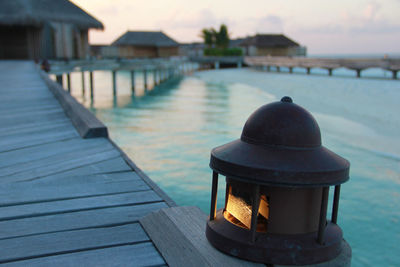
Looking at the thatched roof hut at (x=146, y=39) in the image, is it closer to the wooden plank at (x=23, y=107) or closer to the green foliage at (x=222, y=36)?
the green foliage at (x=222, y=36)

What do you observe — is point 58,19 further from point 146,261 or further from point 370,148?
point 146,261

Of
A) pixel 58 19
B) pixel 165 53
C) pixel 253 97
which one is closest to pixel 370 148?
pixel 253 97

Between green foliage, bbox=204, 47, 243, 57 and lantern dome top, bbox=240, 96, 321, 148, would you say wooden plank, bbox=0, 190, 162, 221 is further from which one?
green foliage, bbox=204, 47, 243, 57

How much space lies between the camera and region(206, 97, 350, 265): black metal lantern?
62.2 inches

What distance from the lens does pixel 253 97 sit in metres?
24.1

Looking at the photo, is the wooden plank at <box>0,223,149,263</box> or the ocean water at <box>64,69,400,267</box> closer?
the wooden plank at <box>0,223,149,263</box>

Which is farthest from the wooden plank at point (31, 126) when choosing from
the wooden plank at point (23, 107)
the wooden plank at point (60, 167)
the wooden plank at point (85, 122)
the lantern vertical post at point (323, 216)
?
the lantern vertical post at point (323, 216)

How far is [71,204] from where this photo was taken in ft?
8.20

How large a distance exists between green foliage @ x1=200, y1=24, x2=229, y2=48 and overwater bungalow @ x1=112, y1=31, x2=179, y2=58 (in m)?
12.1

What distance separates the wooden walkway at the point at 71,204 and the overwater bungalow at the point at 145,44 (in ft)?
170

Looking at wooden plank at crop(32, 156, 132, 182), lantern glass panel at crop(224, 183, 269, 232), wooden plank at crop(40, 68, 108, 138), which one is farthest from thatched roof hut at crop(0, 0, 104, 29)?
lantern glass panel at crop(224, 183, 269, 232)

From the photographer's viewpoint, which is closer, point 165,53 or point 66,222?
point 66,222

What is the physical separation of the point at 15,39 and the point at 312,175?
27.8m

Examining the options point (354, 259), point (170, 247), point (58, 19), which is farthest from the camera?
point (58, 19)
